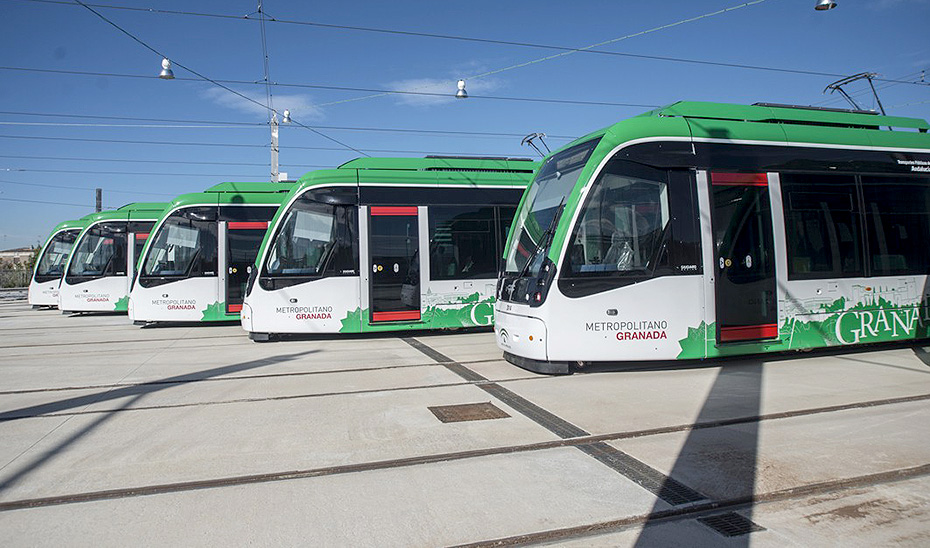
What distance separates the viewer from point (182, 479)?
14.3ft

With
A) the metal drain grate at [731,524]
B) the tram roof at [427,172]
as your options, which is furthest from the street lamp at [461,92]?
the metal drain grate at [731,524]

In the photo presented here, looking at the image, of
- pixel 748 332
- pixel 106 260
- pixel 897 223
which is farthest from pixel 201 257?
pixel 897 223

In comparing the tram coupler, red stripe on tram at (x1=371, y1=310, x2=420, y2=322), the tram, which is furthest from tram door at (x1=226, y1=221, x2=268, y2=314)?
the tram

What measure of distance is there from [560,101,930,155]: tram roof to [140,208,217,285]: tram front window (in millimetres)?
9913

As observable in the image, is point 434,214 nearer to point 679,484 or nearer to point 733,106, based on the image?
point 733,106

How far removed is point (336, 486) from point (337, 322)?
24.6 ft

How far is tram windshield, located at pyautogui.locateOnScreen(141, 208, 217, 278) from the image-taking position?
14547 mm

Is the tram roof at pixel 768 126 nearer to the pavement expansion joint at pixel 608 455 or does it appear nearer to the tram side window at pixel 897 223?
the tram side window at pixel 897 223

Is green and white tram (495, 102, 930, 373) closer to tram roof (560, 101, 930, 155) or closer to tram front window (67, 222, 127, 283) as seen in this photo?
tram roof (560, 101, 930, 155)

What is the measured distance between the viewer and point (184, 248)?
14555 mm

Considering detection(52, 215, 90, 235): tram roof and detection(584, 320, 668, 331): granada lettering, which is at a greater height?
detection(52, 215, 90, 235): tram roof

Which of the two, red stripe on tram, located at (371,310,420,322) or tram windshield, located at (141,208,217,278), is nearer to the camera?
red stripe on tram, located at (371,310,420,322)

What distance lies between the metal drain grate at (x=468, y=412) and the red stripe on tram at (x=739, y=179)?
434cm

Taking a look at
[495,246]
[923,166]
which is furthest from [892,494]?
[495,246]
